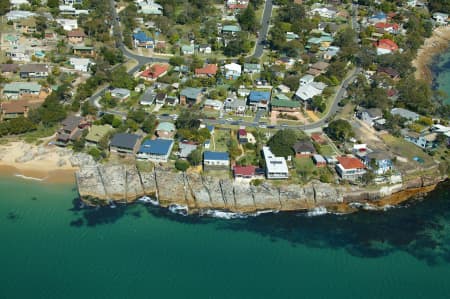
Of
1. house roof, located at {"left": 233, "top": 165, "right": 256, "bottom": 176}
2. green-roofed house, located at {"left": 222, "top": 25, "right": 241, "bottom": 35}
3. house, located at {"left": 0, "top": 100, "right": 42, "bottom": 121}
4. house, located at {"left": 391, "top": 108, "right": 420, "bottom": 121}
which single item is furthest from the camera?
green-roofed house, located at {"left": 222, "top": 25, "right": 241, "bottom": 35}

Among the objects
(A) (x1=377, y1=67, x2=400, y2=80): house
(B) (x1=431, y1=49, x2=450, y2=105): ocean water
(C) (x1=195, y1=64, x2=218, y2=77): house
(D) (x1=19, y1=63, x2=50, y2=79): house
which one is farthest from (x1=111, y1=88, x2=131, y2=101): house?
(B) (x1=431, y1=49, x2=450, y2=105): ocean water

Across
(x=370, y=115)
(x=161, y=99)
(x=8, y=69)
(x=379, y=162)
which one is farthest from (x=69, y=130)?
(x=370, y=115)

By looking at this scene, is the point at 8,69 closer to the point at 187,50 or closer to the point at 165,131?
the point at 187,50

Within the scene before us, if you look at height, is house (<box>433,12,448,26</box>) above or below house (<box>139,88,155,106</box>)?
above

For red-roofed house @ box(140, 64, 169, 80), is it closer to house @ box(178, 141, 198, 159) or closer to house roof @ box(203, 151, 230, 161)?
house @ box(178, 141, 198, 159)

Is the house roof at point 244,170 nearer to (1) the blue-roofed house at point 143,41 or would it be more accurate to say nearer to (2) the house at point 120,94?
(2) the house at point 120,94
